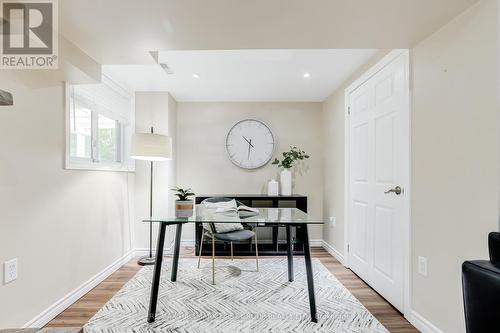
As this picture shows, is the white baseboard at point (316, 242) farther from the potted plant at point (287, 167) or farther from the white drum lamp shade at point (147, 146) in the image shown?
the white drum lamp shade at point (147, 146)

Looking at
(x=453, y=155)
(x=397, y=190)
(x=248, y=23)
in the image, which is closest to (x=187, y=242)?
Result: (x=397, y=190)

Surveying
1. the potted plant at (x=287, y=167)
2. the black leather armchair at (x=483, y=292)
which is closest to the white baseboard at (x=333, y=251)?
the potted plant at (x=287, y=167)

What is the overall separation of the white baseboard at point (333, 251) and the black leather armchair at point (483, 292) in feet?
7.46

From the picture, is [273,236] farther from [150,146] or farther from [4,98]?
[4,98]

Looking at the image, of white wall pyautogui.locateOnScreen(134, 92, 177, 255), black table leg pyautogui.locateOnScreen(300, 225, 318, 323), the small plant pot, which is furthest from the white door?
white wall pyautogui.locateOnScreen(134, 92, 177, 255)

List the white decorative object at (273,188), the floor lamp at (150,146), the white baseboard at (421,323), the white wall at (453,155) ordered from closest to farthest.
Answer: the white wall at (453,155), the white baseboard at (421,323), the floor lamp at (150,146), the white decorative object at (273,188)

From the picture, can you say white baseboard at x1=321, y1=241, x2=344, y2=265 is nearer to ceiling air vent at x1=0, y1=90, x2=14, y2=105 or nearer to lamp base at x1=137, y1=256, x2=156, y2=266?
lamp base at x1=137, y1=256, x2=156, y2=266

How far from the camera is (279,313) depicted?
2029 millimetres

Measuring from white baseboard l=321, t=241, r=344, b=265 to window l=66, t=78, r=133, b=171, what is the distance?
281 centimetres

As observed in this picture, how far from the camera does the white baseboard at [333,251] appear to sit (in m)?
3.20

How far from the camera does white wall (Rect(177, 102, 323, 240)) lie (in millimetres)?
3957

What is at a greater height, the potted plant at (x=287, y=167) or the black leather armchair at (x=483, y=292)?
the potted plant at (x=287, y=167)

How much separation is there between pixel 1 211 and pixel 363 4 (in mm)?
2322

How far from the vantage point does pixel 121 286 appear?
2521 millimetres
